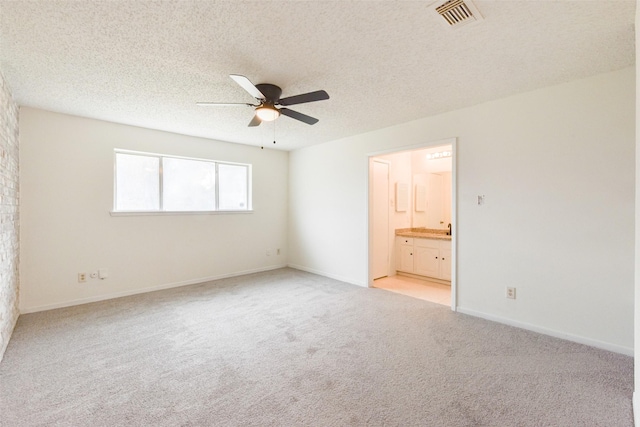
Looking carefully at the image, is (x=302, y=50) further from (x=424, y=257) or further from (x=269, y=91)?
(x=424, y=257)

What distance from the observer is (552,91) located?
2.81 metres

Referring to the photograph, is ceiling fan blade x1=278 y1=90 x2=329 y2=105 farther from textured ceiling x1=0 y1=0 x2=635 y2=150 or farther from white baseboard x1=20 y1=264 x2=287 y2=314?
white baseboard x1=20 y1=264 x2=287 y2=314

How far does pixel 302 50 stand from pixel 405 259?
4.08 m

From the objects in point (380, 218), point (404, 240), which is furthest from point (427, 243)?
point (380, 218)

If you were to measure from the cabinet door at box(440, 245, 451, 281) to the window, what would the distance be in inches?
142

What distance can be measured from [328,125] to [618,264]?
11.3ft

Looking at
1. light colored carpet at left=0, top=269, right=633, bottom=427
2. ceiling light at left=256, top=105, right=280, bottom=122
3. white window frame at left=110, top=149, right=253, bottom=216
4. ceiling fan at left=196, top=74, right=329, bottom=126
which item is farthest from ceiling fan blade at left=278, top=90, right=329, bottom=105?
white window frame at left=110, top=149, right=253, bottom=216

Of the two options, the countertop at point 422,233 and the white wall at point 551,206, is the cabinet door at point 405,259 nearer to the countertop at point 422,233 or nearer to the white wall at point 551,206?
the countertop at point 422,233

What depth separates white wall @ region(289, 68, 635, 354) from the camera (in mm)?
2506

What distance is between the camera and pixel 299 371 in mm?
2230

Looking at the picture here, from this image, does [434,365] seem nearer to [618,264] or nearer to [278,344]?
[278,344]

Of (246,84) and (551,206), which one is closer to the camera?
(246,84)

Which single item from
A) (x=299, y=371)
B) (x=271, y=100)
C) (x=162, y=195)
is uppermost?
(x=271, y=100)

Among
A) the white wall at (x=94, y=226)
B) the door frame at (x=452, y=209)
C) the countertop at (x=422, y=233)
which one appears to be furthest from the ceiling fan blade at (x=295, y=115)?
the countertop at (x=422, y=233)
